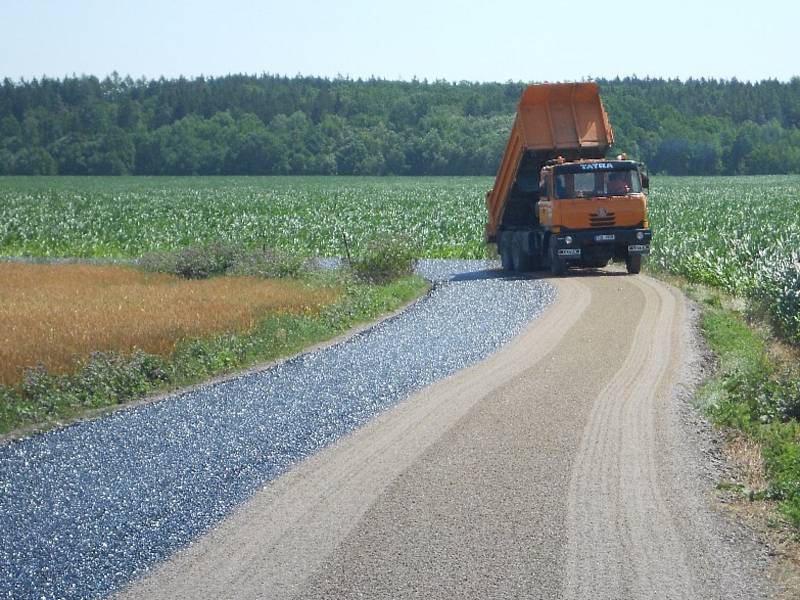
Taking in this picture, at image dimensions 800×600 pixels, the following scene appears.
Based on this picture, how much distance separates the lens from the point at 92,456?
427 inches

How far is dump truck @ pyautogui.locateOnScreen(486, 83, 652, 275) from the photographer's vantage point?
90.7 feet

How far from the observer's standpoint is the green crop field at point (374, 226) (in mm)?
27297

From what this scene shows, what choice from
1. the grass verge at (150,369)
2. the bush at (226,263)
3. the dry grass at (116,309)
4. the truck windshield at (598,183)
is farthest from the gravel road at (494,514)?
the bush at (226,263)

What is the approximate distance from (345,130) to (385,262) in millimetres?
110551

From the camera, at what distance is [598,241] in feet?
90.9

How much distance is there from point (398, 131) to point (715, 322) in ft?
405

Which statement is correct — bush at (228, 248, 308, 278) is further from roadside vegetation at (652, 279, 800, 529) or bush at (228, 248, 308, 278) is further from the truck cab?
roadside vegetation at (652, 279, 800, 529)

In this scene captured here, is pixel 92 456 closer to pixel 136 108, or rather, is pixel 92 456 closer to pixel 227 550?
pixel 227 550

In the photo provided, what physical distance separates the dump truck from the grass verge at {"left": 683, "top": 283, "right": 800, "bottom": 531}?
27.7 ft

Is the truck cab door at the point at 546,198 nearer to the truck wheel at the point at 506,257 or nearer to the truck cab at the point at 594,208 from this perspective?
the truck cab at the point at 594,208

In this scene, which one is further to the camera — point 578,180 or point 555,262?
point 555,262

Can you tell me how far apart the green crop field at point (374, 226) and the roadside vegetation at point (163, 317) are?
6966mm

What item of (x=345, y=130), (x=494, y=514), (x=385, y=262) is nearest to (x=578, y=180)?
(x=385, y=262)

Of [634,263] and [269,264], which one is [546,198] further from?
[269,264]
